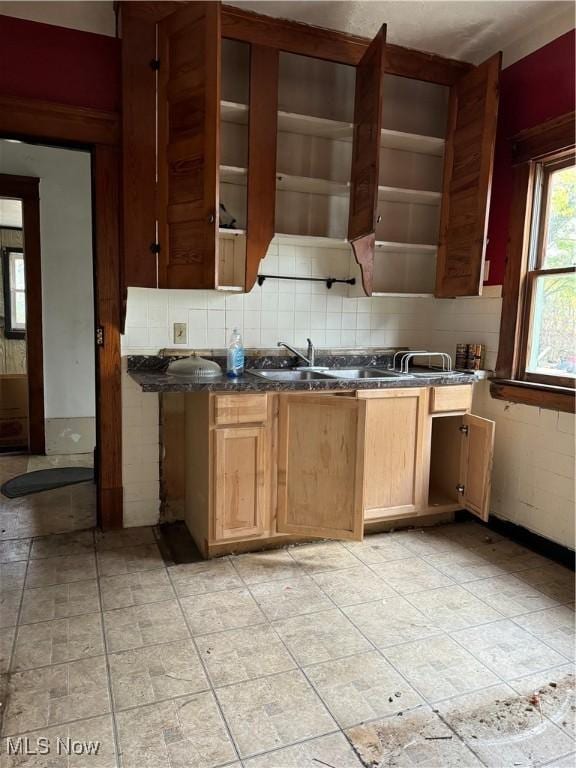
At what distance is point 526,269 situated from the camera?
9.18 feet

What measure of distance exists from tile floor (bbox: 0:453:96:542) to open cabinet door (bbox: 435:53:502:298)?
247 centimetres

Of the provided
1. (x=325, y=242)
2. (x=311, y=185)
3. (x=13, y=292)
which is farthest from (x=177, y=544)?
(x=13, y=292)

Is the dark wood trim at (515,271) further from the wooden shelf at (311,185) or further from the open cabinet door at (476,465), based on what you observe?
the wooden shelf at (311,185)

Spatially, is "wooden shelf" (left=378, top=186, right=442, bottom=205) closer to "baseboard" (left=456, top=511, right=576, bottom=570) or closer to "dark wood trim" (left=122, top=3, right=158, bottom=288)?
"dark wood trim" (left=122, top=3, right=158, bottom=288)

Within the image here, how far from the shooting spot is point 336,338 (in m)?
3.24

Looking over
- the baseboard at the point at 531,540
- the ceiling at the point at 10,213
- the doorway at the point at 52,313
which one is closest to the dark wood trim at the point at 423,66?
the doorway at the point at 52,313

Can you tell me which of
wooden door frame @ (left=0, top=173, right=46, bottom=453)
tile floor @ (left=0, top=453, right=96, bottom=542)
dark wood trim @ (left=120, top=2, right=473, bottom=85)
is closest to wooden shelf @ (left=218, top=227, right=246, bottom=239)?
dark wood trim @ (left=120, top=2, right=473, bottom=85)

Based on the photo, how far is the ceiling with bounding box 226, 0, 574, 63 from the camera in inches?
97.4

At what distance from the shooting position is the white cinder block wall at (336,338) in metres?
2.70

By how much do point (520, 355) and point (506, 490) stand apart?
30.1 inches

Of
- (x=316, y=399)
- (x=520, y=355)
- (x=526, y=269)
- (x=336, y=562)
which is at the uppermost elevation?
(x=526, y=269)

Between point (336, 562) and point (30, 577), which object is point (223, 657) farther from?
point (30, 577)

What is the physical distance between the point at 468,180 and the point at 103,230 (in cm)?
196

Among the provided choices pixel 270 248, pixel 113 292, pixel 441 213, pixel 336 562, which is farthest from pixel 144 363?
pixel 441 213
